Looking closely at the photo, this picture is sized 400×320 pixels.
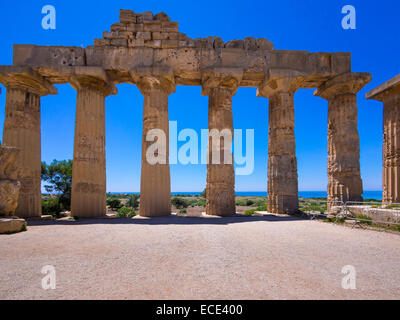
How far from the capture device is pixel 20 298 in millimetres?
2781

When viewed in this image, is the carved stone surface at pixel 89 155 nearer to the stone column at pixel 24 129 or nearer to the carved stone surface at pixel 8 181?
the stone column at pixel 24 129

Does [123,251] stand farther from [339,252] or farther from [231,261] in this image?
[339,252]

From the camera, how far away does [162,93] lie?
12.3 m

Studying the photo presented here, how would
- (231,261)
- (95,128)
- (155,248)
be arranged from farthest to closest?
(95,128)
(155,248)
(231,261)

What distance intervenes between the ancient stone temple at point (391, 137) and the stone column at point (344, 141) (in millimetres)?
1511

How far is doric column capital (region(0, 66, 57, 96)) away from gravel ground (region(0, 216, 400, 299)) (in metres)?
9.03

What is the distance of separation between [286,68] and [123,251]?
12.5 metres

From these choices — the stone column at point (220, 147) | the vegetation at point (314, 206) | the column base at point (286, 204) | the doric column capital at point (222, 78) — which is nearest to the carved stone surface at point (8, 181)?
the stone column at point (220, 147)

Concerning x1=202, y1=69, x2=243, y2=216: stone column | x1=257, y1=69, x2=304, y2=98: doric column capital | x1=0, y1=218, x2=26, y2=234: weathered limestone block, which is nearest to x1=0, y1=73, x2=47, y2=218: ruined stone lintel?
x1=0, y1=218, x2=26, y2=234: weathered limestone block

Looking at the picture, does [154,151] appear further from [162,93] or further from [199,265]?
[199,265]

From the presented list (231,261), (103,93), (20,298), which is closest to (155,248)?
(231,261)

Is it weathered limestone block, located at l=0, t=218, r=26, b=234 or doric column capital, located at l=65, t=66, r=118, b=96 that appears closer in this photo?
weathered limestone block, located at l=0, t=218, r=26, b=234

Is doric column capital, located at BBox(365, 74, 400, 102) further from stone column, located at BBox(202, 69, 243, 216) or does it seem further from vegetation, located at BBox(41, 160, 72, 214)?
vegetation, located at BBox(41, 160, 72, 214)

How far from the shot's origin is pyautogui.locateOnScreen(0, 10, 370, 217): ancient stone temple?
11750 millimetres
